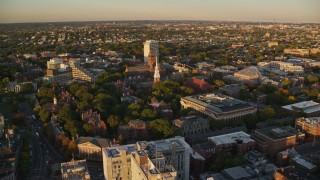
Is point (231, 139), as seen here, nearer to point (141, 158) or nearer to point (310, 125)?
point (310, 125)

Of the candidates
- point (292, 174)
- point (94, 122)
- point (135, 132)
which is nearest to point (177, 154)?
point (292, 174)

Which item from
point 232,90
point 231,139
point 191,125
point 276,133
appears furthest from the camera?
point 232,90

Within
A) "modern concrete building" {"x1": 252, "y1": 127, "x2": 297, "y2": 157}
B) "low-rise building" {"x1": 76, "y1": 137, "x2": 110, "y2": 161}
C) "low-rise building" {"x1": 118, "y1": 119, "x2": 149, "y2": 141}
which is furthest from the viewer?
"low-rise building" {"x1": 118, "y1": 119, "x2": 149, "y2": 141}

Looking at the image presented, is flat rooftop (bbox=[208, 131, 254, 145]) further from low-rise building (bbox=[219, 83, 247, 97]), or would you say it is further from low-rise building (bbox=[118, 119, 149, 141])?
low-rise building (bbox=[219, 83, 247, 97])

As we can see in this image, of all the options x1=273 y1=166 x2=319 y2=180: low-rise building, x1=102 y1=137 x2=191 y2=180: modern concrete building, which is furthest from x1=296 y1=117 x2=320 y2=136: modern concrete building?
x1=102 y1=137 x2=191 y2=180: modern concrete building

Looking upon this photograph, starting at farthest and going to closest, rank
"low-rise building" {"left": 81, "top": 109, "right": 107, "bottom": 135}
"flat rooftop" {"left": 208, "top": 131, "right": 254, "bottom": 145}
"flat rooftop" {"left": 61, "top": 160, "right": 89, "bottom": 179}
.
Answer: "low-rise building" {"left": 81, "top": 109, "right": 107, "bottom": 135} → "flat rooftop" {"left": 208, "top": 131, "right": 254, "bottom": 145} → "flat rooftop" {"left": 61, "top": 160, "right": 89, "bottom": 179}

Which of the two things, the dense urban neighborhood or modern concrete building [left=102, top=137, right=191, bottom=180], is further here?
the dense urban neighborhood

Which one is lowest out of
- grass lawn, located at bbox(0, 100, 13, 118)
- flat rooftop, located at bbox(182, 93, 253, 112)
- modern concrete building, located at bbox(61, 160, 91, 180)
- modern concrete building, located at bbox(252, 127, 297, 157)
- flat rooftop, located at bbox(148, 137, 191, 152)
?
grass lawn, located at bbox(0, 100, 13, 118)
